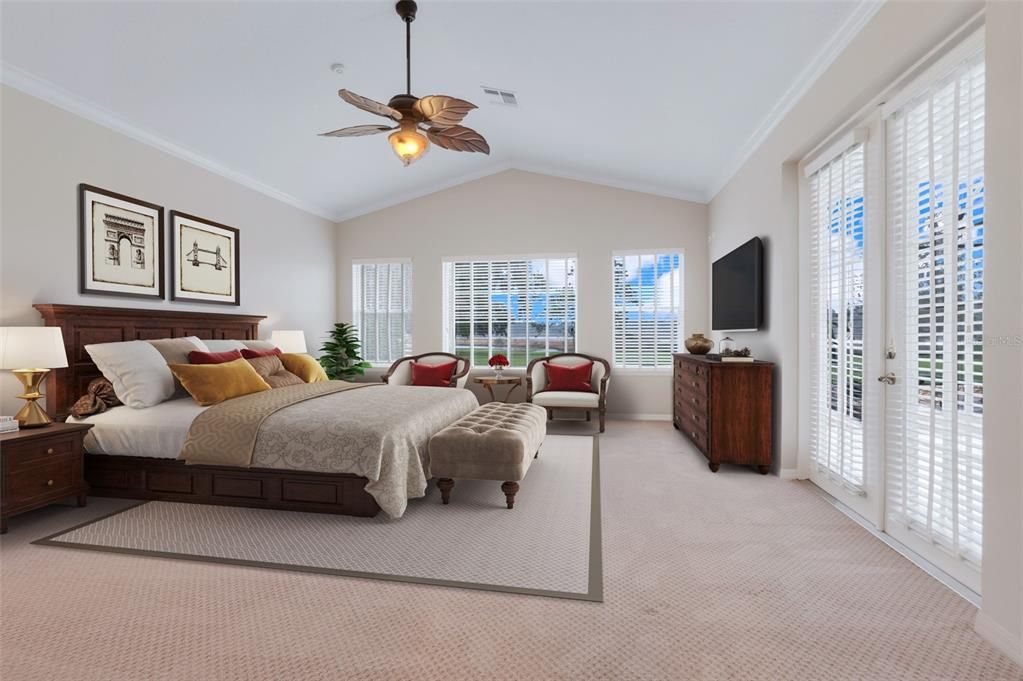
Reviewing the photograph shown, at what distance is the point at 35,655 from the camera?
1.79 meters

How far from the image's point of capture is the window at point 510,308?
6.87 metres

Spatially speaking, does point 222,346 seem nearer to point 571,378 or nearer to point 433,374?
point 433,374

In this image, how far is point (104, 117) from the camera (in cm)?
391

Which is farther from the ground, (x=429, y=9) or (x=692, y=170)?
(x=429, y=9)

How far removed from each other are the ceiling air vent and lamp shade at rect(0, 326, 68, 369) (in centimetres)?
387

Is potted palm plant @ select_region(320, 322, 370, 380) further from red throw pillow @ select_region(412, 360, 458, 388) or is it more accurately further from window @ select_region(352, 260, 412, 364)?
red throw pillow @ select_region(412, 360, 458, 388)

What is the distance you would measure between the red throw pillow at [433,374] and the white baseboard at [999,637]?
5198 mm

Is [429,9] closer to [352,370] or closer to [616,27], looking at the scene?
[616,27]

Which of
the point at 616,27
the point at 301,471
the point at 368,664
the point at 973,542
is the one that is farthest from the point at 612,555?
the point at 616,27

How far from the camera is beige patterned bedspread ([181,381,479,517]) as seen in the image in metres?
2.95

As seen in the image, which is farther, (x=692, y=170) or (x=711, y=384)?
(x=692, y=170)

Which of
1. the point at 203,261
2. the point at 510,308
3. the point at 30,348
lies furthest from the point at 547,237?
the point at 30,348

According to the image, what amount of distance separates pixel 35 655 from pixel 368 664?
1.25 metres

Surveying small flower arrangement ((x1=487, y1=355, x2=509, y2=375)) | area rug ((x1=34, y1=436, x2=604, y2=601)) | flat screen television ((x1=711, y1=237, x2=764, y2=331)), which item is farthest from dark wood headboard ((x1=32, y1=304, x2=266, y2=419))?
flat screen television ((x1=711, y1=237, x2=764, y2=331))
